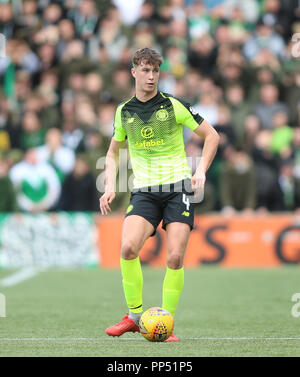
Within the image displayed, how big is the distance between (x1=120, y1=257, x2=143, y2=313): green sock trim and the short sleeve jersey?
681mm

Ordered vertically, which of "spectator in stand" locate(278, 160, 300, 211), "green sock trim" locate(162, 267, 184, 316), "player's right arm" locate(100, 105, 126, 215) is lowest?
"green sock trim" locate(162, 267, 184, 316)

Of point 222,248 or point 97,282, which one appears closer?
point 97,282

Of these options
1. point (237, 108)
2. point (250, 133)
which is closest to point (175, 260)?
point (250, 133)

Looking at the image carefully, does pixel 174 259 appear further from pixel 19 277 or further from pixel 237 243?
pixel 237 243

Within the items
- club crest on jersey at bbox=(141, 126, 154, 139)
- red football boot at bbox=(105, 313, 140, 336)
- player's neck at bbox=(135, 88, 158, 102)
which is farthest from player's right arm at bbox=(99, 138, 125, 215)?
red football boot at bbox=(105, 313, 140, 336)

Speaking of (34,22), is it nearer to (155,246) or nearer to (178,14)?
(178,14)

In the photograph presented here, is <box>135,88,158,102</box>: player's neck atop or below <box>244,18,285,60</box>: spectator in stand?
below

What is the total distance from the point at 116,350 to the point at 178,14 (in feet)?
40.7

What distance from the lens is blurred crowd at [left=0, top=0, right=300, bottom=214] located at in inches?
616

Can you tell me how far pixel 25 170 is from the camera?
15.7 metres

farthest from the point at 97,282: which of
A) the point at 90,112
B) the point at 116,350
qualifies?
the point at 116,350

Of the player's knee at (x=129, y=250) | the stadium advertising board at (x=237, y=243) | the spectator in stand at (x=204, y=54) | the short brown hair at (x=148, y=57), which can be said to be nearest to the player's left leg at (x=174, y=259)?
the player's knee at (x=129, y=250)

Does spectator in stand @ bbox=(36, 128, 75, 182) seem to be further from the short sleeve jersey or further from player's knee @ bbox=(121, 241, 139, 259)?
player's knee @ bbox=(121, 241, 139, 259)

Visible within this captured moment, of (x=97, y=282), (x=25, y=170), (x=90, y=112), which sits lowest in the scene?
(x=97, y=282)
